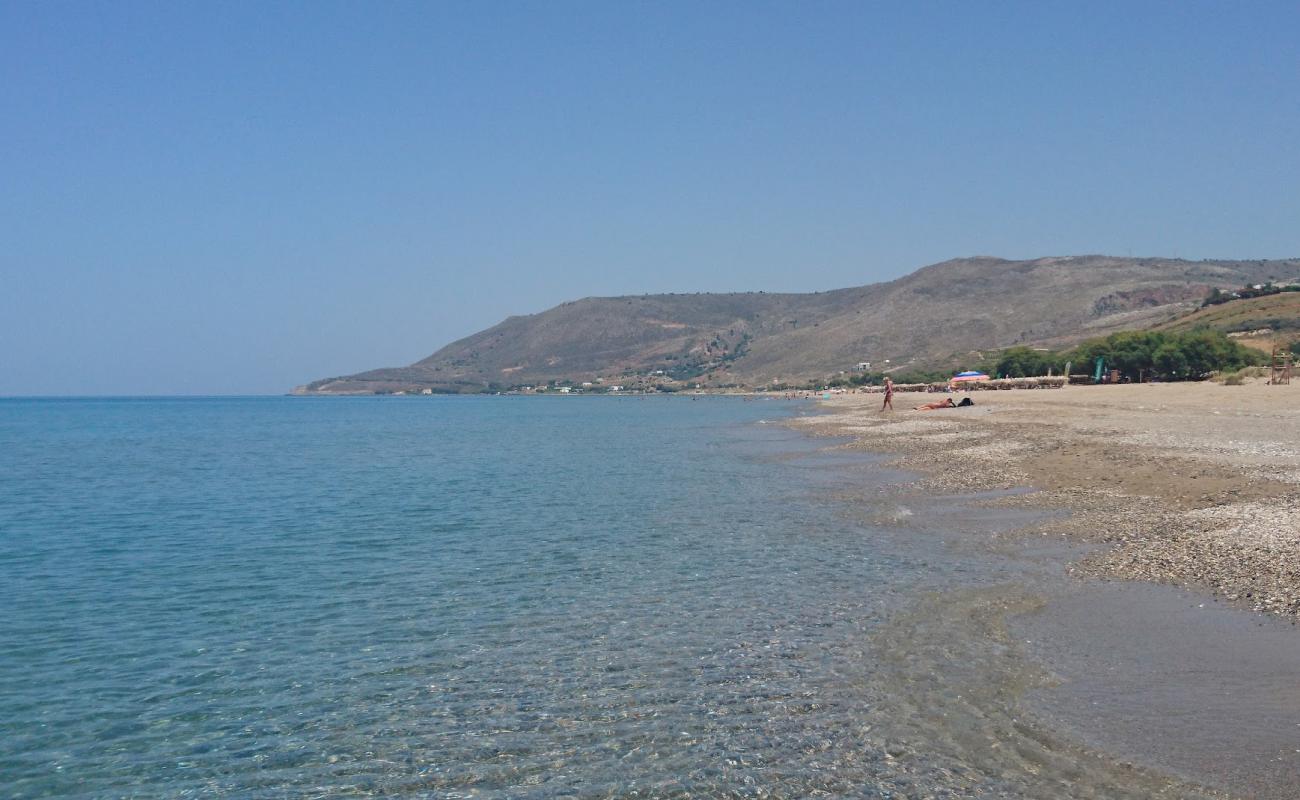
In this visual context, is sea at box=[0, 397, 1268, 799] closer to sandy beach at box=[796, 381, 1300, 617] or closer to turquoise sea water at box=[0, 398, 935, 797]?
turquoise sea water at box=[0, 398, 935, 797]

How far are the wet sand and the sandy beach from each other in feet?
0.18

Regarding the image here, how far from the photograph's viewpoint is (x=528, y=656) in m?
11.5

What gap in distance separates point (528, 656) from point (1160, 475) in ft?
57.2

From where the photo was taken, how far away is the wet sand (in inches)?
322

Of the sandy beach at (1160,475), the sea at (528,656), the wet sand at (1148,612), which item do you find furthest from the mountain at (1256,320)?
the sea at (528,656)

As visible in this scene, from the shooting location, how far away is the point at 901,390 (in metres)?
118

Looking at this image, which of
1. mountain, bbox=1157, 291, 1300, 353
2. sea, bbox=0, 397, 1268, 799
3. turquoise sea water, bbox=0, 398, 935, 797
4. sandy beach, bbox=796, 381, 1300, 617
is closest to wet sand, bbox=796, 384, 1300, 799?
sandy beach, bbox=796, 381, 1300, 617

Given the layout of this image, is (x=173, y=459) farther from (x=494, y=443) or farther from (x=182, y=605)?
(x=182, y=605)

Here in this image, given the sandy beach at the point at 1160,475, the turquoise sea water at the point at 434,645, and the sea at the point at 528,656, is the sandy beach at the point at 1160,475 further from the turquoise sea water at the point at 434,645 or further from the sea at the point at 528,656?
the turquoise sea water at the point at 434,645

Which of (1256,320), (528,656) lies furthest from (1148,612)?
(1256,320)

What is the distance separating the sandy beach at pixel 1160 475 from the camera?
13914 mm

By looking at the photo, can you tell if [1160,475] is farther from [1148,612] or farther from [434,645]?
[434,645]

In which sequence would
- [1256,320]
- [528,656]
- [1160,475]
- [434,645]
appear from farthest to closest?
[1256,320] < [1160,475] < [434,645] < [528,656]

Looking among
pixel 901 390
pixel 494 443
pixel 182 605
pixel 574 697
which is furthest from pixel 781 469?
pixel 901 390
